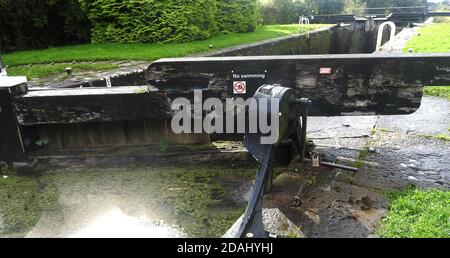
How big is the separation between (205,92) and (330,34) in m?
19.2

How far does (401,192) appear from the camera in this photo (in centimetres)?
394

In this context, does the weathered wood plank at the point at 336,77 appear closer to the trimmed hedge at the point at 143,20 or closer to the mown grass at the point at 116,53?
the mown grass at the point at 116,53

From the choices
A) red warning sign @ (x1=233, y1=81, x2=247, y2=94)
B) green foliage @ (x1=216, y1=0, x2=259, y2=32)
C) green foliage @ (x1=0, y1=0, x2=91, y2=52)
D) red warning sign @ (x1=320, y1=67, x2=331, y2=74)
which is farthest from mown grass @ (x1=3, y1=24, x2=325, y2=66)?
red warning sign @ (x1=320, y1=67, x2=331, y2=74)

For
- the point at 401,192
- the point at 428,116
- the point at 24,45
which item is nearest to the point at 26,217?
the point at 401,192

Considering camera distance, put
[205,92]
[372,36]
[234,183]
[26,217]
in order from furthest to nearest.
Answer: [372,36] → [205,92] → [234,183] → [26,217]

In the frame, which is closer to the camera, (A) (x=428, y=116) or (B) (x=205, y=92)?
(B) (x=205, y=92)

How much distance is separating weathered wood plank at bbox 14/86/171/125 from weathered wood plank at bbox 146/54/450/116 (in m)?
0.27

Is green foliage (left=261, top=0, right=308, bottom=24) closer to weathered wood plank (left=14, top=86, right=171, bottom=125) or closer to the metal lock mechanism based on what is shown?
weathered wood plank (left=14, top=86, right=171, bottom=125)

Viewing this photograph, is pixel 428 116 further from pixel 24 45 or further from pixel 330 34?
pixel 330 34

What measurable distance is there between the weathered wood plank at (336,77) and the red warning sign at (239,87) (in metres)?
0.07

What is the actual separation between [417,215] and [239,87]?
8.17ft

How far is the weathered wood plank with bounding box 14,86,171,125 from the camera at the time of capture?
498 centimetres

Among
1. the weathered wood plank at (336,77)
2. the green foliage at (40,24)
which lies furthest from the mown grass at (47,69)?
the green foliage at (40,24)

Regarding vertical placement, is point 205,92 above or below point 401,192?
above
